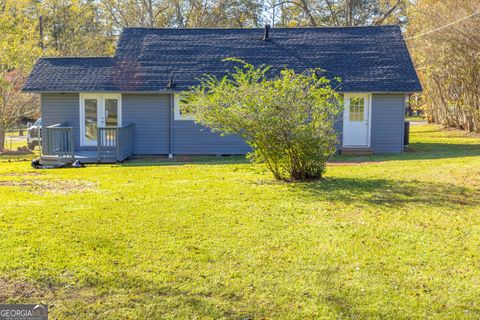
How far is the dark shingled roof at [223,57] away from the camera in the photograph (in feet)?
53.1

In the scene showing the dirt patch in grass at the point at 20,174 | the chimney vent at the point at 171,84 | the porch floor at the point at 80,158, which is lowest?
the dirt patch in grass at the point at 20,174

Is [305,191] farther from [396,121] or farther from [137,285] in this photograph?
[396,121]

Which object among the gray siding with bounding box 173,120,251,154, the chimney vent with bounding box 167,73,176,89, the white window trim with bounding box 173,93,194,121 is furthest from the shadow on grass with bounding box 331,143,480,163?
the chimney vent with bounding box 167,73,176,89

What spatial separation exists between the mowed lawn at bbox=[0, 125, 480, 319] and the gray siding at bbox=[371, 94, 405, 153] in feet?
21.2

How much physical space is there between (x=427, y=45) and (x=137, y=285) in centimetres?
2140

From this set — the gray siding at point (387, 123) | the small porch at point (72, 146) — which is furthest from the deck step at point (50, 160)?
the gray siding at point (387, 123)

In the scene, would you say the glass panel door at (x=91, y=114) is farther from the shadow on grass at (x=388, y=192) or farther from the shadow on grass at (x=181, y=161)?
the shadow on grass at (x=388, y=192)

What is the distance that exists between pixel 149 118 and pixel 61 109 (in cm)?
293

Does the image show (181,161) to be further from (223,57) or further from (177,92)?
(223,57)

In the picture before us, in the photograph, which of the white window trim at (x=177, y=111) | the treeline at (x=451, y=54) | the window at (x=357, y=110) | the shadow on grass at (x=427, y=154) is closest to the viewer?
the shadow on grass at (x=427, y=154)

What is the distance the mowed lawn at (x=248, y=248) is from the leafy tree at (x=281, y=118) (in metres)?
0.56

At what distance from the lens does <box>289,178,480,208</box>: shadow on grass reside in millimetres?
7695

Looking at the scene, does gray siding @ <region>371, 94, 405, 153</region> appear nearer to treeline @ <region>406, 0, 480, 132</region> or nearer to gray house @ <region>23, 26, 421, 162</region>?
gray house @ <region>23, 26, 421, 162</region>

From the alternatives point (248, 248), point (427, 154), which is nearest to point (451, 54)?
point (427, 154)
